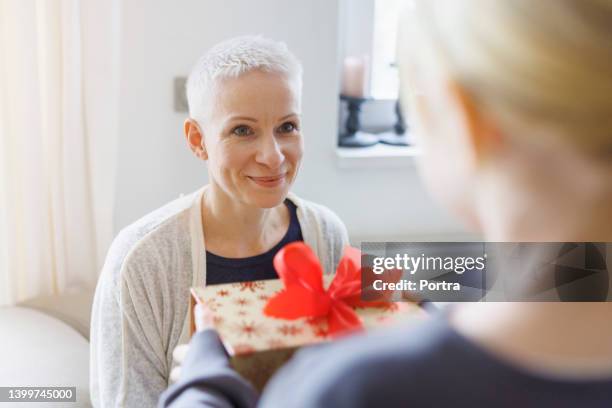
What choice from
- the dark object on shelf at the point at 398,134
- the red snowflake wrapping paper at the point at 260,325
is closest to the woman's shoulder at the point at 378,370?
the red snowflake wrapping paper at the point at 260,325

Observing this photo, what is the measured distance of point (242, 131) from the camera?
1146 mm

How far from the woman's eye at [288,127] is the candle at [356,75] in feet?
2.87

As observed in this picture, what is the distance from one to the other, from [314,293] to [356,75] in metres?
1.34

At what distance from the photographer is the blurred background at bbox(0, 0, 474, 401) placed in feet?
5.41

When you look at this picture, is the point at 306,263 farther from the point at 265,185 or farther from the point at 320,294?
the point at 265,185

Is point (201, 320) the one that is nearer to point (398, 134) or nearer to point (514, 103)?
point (514, 103)

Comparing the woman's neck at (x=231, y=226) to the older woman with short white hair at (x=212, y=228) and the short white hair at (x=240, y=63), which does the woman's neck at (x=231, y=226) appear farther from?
the short white hair at (x=240, y=63)

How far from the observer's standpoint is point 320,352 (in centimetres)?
41

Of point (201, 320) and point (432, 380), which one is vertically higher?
point (432, 380)

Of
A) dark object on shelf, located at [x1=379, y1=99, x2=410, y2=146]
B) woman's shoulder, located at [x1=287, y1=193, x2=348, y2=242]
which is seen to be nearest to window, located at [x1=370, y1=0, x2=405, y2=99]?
dark object on shelf, located at [x1=379, y1=99, x2=410, y2=146]

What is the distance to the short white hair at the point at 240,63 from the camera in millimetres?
1110

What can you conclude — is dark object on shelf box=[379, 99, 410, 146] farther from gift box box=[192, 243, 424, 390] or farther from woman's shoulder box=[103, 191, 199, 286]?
gift box box=[192, 243, 424, 390]

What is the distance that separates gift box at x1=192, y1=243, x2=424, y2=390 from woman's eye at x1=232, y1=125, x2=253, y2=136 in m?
0.36

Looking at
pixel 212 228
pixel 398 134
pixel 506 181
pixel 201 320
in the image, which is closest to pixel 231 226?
pixel 212 228
